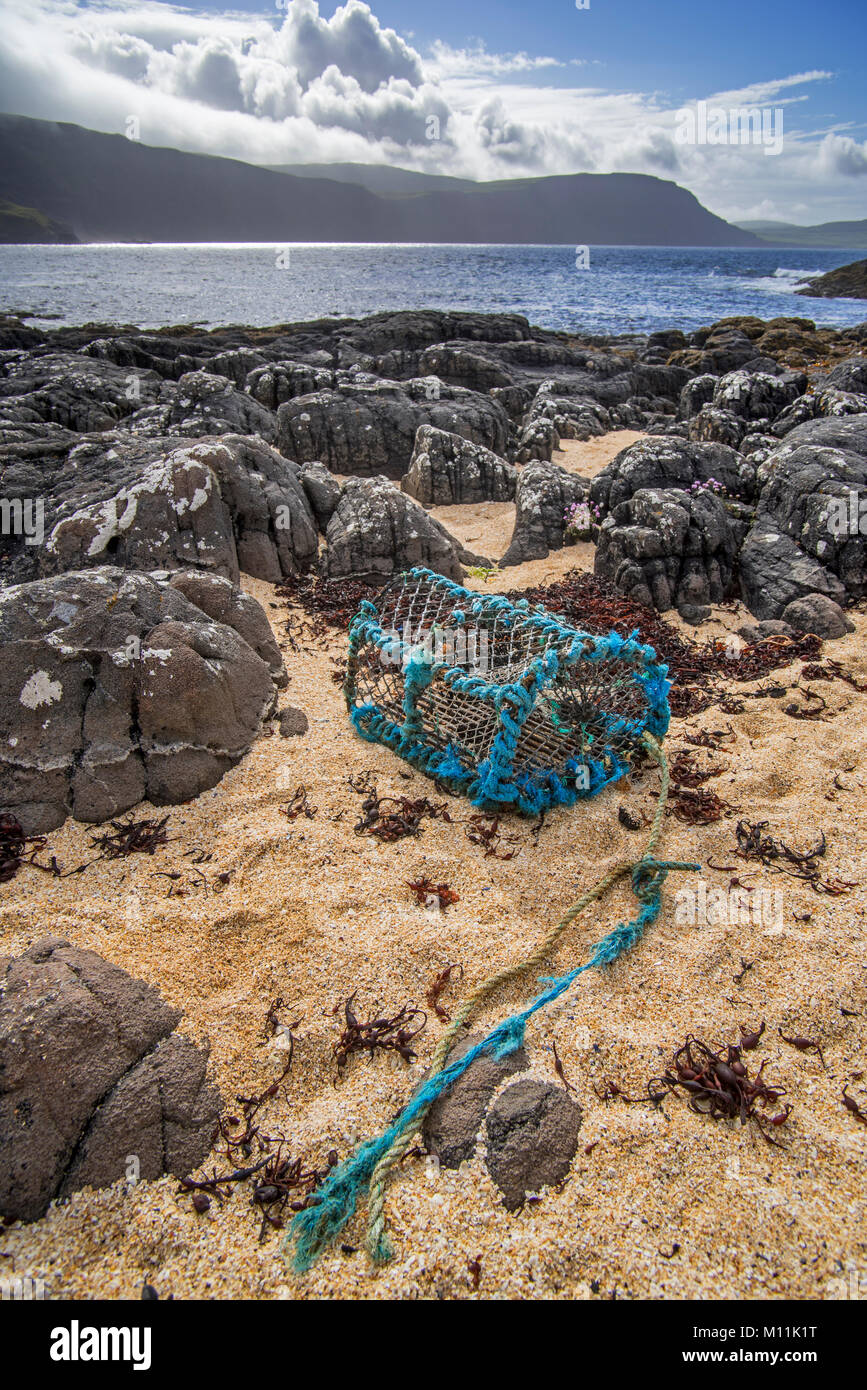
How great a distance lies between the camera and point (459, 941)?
359 cm

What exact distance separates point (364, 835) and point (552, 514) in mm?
6496

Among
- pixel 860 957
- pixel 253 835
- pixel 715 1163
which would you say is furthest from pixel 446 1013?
pixel 860 957

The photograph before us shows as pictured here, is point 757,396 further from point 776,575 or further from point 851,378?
point 776,575

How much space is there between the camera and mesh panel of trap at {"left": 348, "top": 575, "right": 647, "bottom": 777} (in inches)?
186

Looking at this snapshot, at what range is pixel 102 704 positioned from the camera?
4.53m

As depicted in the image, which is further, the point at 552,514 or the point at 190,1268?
the point at 552,514

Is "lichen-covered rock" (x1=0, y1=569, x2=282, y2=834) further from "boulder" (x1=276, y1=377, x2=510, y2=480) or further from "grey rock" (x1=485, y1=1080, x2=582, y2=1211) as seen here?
"boulder" (x1=276, y1=377, x2=510, y2=480)

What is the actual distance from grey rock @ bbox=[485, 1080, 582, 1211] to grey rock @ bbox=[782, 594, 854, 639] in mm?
5820

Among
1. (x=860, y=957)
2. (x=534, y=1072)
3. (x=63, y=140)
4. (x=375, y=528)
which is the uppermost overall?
(x=63, y=140)

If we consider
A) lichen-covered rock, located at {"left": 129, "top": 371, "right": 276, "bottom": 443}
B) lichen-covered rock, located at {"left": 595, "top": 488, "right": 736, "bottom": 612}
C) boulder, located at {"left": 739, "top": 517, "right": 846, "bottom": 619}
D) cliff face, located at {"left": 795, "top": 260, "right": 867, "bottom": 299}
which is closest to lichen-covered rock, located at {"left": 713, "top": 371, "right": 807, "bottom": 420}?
boulder, located at {"left": 739, "top": 517, "right": 846, "bottom": 619}

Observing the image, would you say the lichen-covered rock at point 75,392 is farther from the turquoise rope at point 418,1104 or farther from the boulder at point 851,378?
the boulder at point 851,378

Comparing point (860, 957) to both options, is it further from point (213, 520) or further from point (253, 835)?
point (213, 520)

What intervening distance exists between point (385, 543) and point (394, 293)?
67.1m

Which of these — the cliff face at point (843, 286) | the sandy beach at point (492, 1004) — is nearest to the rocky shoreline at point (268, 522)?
the sandy beach at point (492, 1004)
